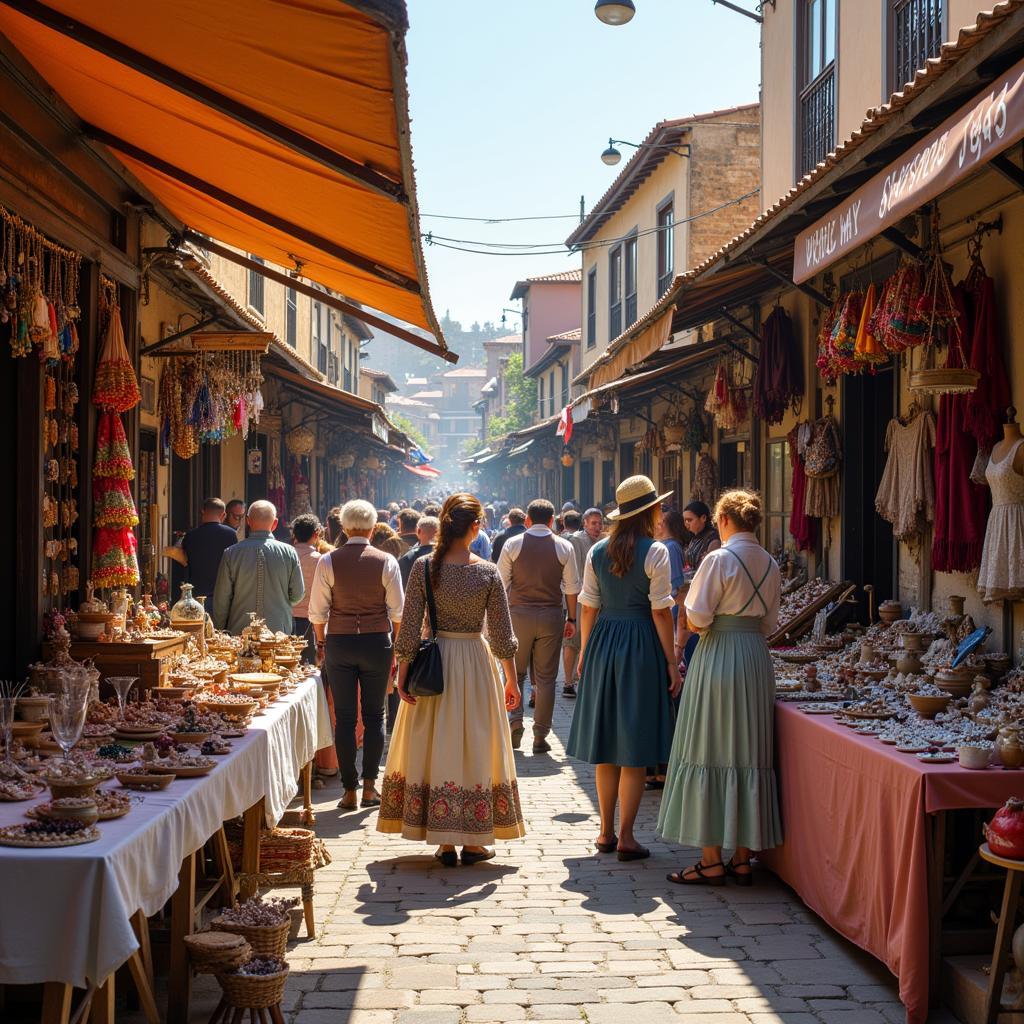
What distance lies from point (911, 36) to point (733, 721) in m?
6.23

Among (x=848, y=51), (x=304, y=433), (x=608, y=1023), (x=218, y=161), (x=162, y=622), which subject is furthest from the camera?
(x=304, y=433)

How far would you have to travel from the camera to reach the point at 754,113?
19.9 metres

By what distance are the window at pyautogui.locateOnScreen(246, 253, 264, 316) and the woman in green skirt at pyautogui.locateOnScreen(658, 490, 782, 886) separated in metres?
13.3

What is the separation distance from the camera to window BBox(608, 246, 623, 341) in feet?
85.0

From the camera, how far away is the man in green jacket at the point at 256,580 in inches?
340

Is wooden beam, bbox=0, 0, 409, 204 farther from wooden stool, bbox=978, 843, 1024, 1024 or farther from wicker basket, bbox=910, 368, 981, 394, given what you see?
wooden stool, bbox=978, 843, 1024, 1024

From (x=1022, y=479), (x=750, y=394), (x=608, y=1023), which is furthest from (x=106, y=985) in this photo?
(x=750, y=394)

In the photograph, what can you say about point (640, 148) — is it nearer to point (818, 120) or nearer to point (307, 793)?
point (818, 120)

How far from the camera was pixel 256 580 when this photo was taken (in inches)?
339

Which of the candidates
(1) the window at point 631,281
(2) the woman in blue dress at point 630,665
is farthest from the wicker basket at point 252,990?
(1) the window at point 631,281

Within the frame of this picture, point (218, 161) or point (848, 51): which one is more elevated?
point (848, 51)

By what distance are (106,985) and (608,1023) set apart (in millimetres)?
1842

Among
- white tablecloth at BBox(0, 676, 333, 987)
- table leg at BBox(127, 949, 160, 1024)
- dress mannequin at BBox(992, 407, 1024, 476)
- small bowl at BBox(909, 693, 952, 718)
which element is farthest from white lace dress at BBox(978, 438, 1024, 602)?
table leg at BBox(127, 949, 160, 1024)

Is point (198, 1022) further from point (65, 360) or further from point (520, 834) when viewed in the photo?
point (65, 360)
